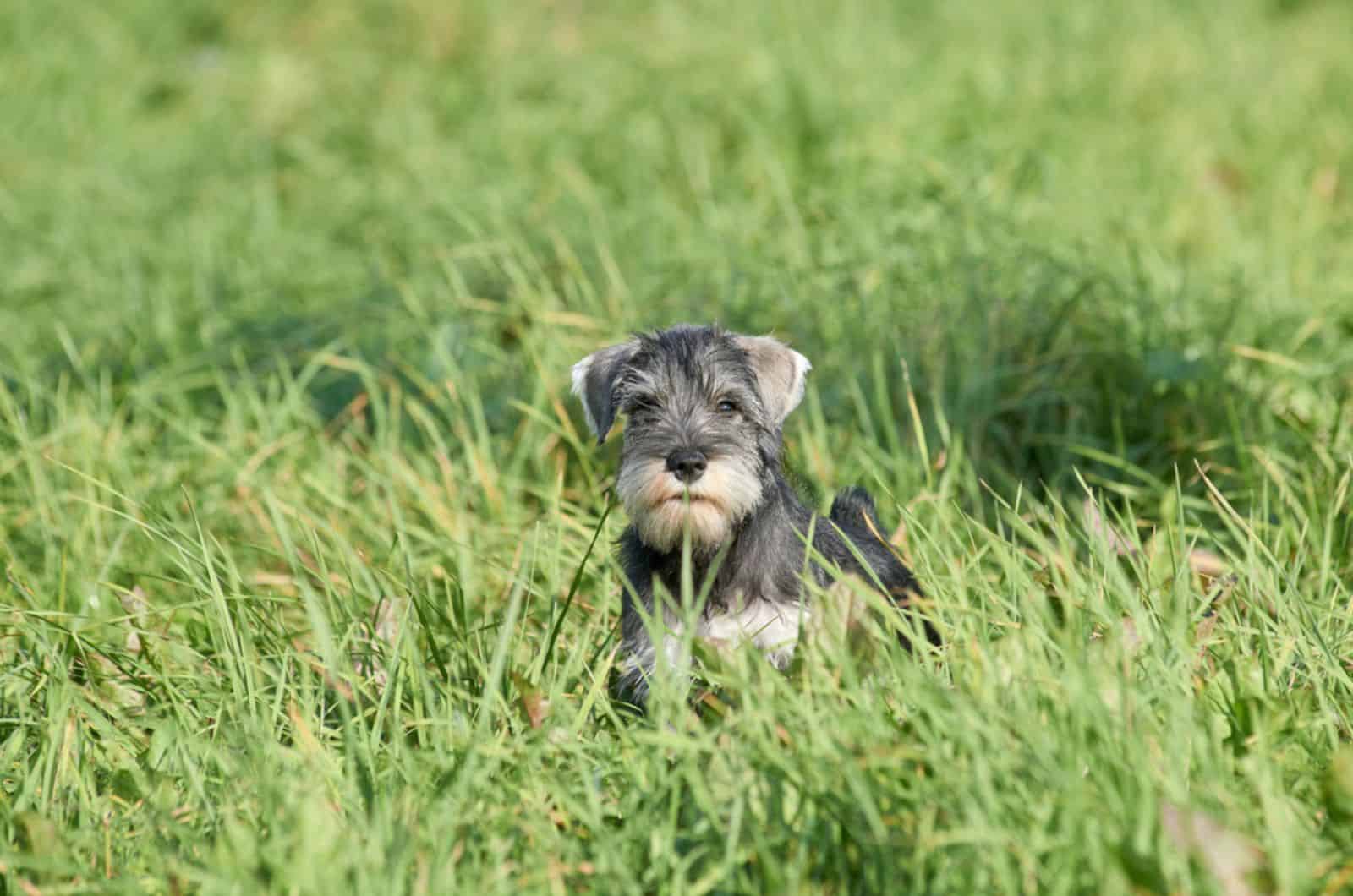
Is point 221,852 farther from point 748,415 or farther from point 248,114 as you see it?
point 248,114

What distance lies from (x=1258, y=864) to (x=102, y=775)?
2.75 meters

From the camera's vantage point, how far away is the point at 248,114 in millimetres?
10258

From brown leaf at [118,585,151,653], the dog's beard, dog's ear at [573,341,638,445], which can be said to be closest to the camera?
the dog's beard

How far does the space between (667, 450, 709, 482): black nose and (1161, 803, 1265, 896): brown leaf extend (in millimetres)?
1538

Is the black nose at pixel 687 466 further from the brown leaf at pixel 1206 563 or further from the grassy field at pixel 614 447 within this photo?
the brown leaf at pixel 1206 563

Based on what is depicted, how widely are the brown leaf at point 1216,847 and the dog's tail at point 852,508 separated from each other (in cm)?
189

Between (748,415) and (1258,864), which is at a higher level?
(748,415)

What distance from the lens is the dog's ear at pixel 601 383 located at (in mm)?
4168

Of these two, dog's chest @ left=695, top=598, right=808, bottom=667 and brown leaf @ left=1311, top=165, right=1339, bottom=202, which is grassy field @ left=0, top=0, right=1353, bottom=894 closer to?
brown leaf @ left=1311, top=165, right=1339, bottom=202

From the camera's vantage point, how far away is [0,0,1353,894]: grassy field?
286 cm

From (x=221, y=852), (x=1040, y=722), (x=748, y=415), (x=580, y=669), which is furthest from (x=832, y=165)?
(x=221, y=852)

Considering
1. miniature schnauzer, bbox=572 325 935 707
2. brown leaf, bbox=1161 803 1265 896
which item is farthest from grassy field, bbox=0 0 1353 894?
miniature schnauzer, bbox=572 325 935 707

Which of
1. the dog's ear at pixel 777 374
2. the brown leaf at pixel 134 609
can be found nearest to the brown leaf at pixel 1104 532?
the dog's ear at pixel 777 374

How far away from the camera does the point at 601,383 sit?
13.9 feet
